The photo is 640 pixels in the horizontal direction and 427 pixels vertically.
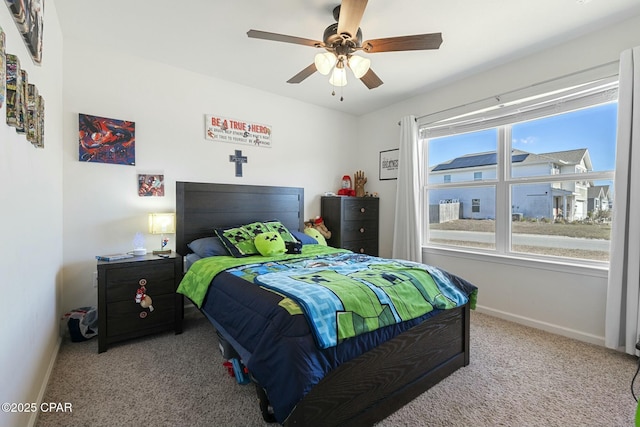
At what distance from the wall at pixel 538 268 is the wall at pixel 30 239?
3.64 m

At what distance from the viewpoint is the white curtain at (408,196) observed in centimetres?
365

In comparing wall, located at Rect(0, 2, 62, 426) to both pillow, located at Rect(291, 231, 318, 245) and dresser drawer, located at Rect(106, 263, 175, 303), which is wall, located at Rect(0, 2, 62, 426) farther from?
pillow, located at Rect(291, 231, 318, 245)

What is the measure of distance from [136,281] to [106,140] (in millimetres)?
1362

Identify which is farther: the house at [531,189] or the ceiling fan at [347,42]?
the house at [531,189]

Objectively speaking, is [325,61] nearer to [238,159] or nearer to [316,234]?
[238,159]

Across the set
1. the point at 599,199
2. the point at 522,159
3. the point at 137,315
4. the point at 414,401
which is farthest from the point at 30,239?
the point at 599,199

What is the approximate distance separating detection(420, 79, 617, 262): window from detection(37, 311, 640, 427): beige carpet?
1038 millimetres

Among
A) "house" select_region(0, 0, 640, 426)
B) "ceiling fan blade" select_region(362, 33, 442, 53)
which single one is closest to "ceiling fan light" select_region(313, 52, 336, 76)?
"ceiling fan blade" select_region(362, 33, 442, 53)

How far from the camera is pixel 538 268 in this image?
2.78 m

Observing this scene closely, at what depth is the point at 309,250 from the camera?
2979 millimetres

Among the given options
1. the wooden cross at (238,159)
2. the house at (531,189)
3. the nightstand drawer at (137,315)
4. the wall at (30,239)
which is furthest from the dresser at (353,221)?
the wall at (30,239)

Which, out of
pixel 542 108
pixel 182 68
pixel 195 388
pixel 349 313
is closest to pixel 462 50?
pixel 542 108

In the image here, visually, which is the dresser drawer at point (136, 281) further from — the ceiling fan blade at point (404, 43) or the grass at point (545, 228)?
the grass at point (545, 228)

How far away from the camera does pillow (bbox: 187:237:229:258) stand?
2719 mm
